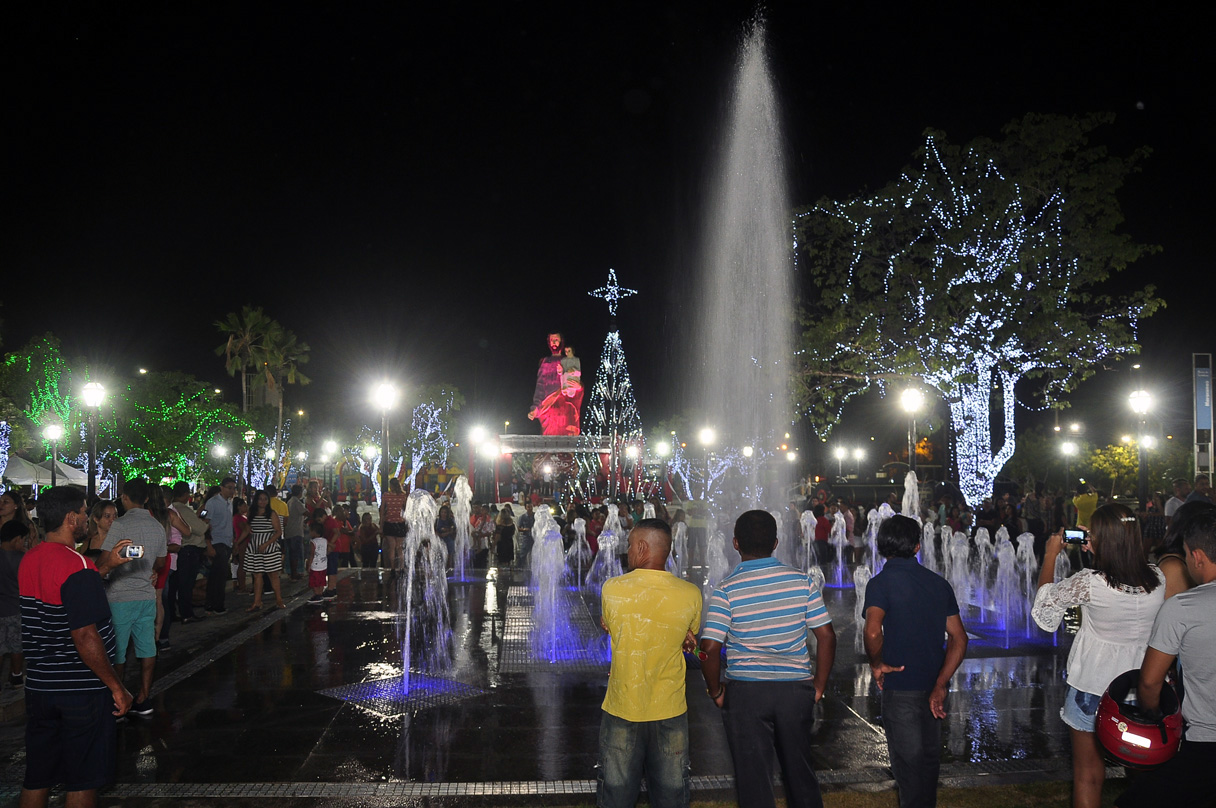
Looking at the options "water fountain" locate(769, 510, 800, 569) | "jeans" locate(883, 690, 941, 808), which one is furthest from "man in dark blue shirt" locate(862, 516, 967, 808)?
"water fountain" locate(769, 510, 800, 569)

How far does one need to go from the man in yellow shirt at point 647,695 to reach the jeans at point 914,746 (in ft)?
4.01

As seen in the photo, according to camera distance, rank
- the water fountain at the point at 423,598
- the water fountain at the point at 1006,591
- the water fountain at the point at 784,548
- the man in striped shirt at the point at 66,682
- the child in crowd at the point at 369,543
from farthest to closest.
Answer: the child in crowd at the point at 369,543
the water fountain at the point at 784,548
the water fountain at the point at 1006,591
the water fountain at the point at 423,598
the man in striped shirt at the point at 66,682

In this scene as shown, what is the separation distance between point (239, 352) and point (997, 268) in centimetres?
4033

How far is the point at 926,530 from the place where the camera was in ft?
54.0

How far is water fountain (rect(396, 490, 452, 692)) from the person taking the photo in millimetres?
9395

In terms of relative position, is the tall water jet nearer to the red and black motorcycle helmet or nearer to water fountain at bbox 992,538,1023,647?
water fountain at bbox 992,538,1023,647

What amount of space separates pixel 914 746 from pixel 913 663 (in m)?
0.43

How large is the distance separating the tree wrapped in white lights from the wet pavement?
12.2 meters

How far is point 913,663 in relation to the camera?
4.39 m

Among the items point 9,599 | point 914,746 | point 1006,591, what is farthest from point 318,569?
point 914,746

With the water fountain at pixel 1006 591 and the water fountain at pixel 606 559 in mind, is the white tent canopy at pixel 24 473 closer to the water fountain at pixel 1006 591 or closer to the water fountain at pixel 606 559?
the water fountain at pixel 606 559

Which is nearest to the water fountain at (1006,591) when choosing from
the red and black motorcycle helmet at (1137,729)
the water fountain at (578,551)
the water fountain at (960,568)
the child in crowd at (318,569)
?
the water fountain at (960,568)

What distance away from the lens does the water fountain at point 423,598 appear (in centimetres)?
940

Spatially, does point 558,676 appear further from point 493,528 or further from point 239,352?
point 239,352
